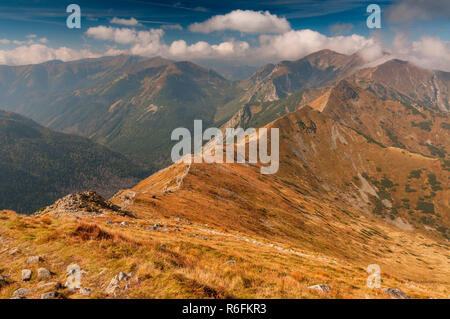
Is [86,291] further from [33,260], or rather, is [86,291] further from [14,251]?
[14,251]

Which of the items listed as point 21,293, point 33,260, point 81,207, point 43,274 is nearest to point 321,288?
point 21,293

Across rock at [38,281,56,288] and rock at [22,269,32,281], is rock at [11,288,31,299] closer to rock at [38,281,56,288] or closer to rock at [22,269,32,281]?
rock at [38,281,56,288]

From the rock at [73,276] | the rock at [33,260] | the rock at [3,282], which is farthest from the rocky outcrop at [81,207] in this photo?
the rock at [73,276]

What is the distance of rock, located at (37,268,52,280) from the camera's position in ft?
43.9

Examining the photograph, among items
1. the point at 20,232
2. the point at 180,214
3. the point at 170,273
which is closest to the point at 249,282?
the point at 170,273

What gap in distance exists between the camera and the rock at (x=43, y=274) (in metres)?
13.4

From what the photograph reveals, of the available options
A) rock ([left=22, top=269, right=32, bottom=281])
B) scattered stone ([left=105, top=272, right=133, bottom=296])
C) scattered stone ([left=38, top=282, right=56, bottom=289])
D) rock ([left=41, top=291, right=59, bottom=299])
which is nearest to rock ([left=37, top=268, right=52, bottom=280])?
rock ([left=22, top=269, right=32, bottom=281])

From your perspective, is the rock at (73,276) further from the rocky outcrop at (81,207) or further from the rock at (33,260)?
the rocky outcrop at (81,207)

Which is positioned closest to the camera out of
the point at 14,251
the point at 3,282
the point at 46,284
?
the point at 46,284

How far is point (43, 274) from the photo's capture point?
44.3ft

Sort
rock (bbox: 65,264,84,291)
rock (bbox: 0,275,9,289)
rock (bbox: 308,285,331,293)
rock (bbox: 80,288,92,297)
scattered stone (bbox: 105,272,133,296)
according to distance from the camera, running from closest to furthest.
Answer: rock (bbox: 80,288,92,297) < scattered stone (bbox: 105,272,133,296) < rock (bbox: 65,264,84,291) < rock (bbox: 0,275,9,289) < rock (bbox: 308,285,331,293)

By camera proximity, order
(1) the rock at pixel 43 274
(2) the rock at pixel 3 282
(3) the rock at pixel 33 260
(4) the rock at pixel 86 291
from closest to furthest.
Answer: (4) the rock at pixel 86 291 < (2) the rock at pixel 3 282 < (1) the rock at pixel 43 274 < (3) the rock at pixel 33 260

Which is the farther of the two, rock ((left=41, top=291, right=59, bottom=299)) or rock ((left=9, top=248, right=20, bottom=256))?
rock ((left=9, top=248, right=20, bottom=256))
